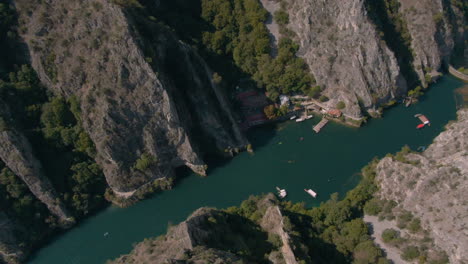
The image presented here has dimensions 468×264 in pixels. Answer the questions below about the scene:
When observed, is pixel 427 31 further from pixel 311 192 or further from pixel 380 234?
pixel 380 234

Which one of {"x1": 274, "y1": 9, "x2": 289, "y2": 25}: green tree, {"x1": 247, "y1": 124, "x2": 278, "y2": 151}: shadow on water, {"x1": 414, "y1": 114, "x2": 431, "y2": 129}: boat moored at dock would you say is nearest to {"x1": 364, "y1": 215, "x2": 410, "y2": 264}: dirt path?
{"x1": 247, "y1": 124, "x2": 278, "y2": 151}: shadow on water

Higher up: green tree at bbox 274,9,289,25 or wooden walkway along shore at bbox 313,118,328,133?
green tree at bbox 274,9,289,25

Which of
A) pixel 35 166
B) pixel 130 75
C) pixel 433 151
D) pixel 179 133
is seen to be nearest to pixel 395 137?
pixel 433 151

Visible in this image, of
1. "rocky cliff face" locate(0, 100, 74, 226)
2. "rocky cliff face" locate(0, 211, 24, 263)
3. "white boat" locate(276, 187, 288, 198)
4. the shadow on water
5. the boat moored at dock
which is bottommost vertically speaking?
the boat moored at dock

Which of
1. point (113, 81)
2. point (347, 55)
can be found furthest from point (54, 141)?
point (347, 55)

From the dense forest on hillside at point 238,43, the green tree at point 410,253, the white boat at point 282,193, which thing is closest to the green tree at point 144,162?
the white boat at point 282,193

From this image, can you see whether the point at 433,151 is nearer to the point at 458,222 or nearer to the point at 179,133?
the point at 458,222

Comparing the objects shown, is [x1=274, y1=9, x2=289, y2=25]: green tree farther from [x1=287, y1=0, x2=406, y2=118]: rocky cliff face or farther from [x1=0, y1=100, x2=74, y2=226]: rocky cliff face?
[x1=0, y1=100, x2=74, y2=226]: rocky cliff face
